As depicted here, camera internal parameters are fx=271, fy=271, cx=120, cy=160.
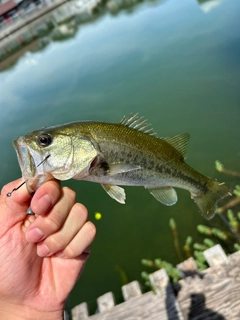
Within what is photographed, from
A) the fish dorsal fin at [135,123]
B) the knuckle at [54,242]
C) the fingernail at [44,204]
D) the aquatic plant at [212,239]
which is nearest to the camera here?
the fingernail at [44,204]

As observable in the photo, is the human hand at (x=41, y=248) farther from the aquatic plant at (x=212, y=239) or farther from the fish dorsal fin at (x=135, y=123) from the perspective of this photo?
the aquatic plant at (x=212, y=239)

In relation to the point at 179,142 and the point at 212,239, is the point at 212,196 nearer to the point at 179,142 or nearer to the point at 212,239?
the point at 179,142

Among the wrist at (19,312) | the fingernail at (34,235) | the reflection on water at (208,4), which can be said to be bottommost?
the wrist at (19,312)

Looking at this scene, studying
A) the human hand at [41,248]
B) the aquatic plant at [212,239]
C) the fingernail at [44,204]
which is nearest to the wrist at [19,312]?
the human hand at [41,248]

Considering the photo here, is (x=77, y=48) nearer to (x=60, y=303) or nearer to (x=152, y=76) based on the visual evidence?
(x=152, y=76)

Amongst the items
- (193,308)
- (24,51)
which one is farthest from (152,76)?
(24,51)

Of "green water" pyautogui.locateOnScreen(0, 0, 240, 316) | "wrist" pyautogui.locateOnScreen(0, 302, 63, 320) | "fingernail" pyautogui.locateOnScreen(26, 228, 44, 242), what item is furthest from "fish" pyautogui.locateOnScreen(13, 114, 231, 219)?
"green water" pyautogui.locateOnScreen(0, 0, 240, 316)

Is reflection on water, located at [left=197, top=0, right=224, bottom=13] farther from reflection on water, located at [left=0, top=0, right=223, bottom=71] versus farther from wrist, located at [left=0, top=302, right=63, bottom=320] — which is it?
wrist, located at [left=0, top=302, right=63, bottom=320]
